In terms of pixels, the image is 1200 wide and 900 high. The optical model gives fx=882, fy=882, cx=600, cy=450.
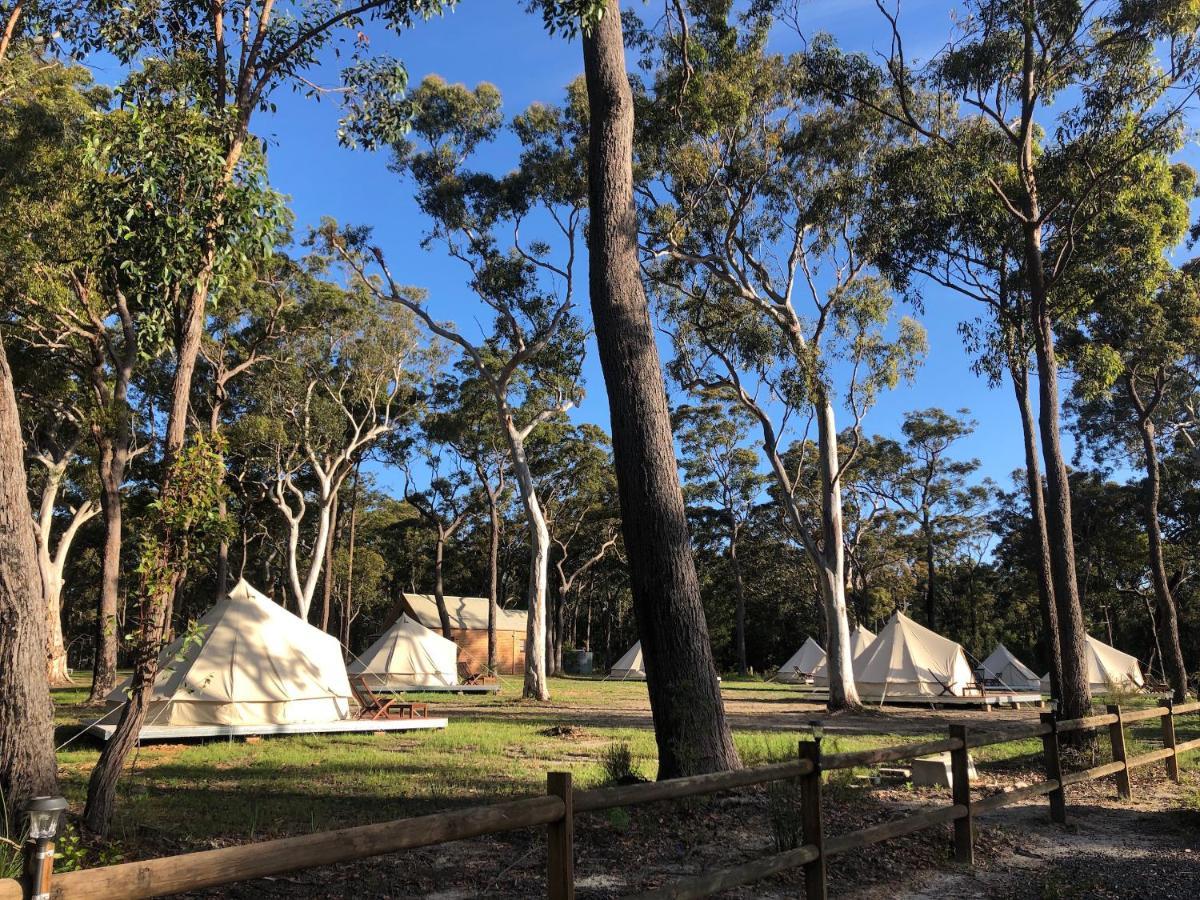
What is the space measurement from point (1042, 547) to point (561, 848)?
1063cm

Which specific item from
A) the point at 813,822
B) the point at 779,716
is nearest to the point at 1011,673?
the point at 779,716

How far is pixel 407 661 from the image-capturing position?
26.0 m

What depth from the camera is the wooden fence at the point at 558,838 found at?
2129 millimetres

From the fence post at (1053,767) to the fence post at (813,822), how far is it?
3178 millimetres

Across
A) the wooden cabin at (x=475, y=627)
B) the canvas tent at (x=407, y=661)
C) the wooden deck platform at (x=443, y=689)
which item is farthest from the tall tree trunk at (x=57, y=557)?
the wooden cabin at (x=475, y=627)

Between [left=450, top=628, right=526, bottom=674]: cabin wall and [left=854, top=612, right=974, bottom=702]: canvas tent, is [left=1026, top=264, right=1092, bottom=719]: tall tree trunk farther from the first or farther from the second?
[left=450, top=628, right=526, bottom=674]: cabin wall

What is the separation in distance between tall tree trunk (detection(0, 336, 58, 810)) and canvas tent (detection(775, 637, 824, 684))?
109ft

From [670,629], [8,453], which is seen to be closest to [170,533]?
[8,453]

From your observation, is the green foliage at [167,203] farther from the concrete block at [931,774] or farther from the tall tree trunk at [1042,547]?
the tall tree trunk at [1042,547]

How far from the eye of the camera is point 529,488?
21.7 meters

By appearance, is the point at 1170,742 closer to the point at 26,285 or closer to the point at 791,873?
the point at 791,873

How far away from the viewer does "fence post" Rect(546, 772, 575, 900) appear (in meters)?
3.23

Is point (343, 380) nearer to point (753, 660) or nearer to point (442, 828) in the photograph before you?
point (442, 828)

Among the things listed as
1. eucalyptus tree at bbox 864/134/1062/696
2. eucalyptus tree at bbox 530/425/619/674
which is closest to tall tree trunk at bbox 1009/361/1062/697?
eucalyptus tree at bbox 864/134/1062/696
